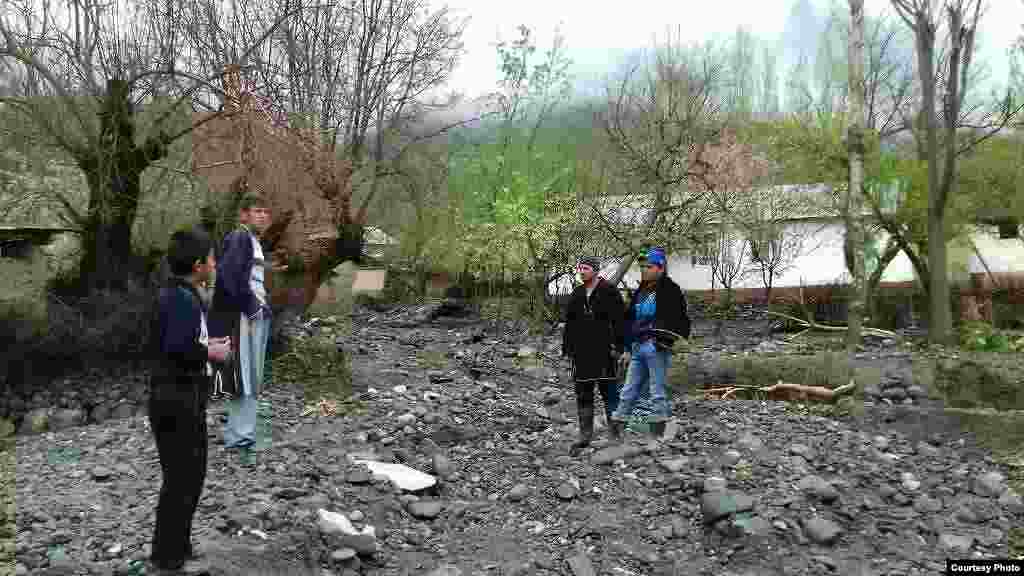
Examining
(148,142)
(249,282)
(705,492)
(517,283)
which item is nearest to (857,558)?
(705,492)

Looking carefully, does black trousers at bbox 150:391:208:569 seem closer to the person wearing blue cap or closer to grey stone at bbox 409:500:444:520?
grey stone at bbox 409:500:444:520

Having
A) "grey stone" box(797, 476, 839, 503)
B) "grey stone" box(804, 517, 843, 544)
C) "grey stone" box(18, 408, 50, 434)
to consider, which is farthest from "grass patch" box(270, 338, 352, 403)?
"grey stone" box(804, 517, 843, 544)

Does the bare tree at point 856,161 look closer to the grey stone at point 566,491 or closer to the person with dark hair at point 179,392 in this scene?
the grey stone at point 566,491

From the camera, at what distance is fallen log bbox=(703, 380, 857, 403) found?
35.9ft

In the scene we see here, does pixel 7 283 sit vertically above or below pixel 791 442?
above

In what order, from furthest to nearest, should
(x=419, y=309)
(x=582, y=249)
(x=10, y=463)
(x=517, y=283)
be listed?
1. (x=419, y=309)
2. (x=517, y=283)
3. (x=582, y=249)
4. (x=10, y=463)

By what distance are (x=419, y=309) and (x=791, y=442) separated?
68.5 feet

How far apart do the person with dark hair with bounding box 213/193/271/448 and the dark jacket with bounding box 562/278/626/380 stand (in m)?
2.92

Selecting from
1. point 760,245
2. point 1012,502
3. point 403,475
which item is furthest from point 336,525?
point 760,245

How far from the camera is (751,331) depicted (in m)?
22.0

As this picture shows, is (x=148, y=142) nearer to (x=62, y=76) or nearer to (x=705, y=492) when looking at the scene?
(x=62, y=76)

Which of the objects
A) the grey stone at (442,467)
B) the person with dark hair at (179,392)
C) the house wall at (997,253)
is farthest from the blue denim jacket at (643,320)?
the house wall at (997,253)

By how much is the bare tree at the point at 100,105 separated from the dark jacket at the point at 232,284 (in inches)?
211

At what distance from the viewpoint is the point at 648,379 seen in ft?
26.8
